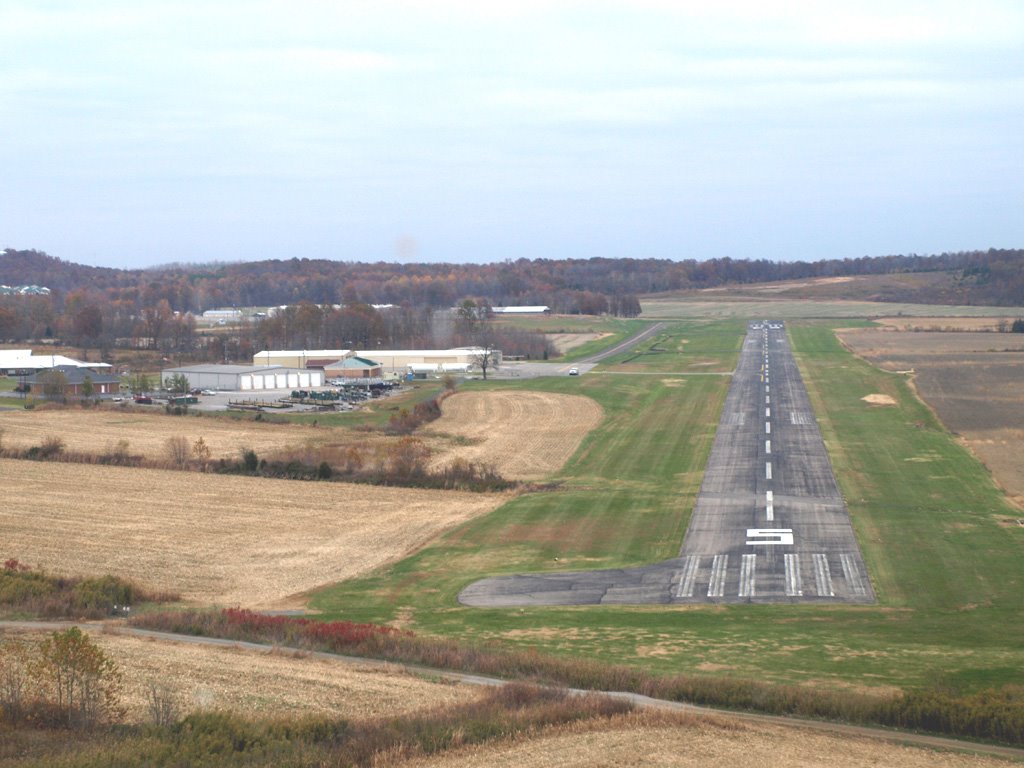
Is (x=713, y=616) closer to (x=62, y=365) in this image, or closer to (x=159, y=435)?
(x=159, y=435)

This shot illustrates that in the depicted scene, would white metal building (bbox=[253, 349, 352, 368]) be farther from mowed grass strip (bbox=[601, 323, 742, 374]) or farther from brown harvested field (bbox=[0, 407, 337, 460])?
brown harvested field (bbox=[0, 407, 337, 460])

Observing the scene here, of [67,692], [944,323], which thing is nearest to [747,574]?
[67,692]

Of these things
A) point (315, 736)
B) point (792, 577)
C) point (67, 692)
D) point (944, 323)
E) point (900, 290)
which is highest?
point (900, 290)

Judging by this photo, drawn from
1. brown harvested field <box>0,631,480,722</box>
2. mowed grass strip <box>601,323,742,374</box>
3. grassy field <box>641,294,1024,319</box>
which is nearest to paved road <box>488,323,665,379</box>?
mowed grass strip <box>601,323,742,374</box>

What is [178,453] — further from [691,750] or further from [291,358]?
[291,358]

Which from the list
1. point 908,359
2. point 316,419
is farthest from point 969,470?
point 908,359

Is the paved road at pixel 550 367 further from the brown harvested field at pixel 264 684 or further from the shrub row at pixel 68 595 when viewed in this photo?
the brown harvested field at pixel 264 684

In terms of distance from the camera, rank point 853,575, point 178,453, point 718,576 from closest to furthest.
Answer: point 853,575, point 718,576, point 178,453
